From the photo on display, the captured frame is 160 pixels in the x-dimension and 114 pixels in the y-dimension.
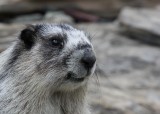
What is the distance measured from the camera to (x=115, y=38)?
1058 centimetres

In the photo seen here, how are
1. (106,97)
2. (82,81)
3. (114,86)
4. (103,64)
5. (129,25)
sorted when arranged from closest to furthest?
(82,81)
(106,97)
(114,86)
(103,64)
(129,25)

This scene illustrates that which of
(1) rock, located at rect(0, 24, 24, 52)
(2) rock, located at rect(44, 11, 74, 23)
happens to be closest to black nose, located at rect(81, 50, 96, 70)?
(1) rock, located at rect(0, 24, 24, 52)

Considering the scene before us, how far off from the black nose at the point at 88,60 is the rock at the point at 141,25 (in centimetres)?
533

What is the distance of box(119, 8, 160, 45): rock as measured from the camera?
10.3m

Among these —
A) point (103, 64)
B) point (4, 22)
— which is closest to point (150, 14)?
point (103, 64)

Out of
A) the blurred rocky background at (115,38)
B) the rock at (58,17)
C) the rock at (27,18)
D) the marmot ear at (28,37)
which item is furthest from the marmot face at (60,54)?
the rock at (27,18)

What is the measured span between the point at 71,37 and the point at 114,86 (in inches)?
141

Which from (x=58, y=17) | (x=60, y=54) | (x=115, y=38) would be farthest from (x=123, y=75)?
(x=60, y=54)

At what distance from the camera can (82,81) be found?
520cm

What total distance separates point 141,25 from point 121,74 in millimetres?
1432

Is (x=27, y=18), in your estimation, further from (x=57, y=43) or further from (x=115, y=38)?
(x=57, y=43)

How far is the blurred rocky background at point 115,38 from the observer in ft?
27.2

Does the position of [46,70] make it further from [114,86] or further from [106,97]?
[114,86]

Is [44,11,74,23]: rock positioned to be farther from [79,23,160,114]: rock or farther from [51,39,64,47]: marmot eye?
[51,39,64,47]: marmot eye
